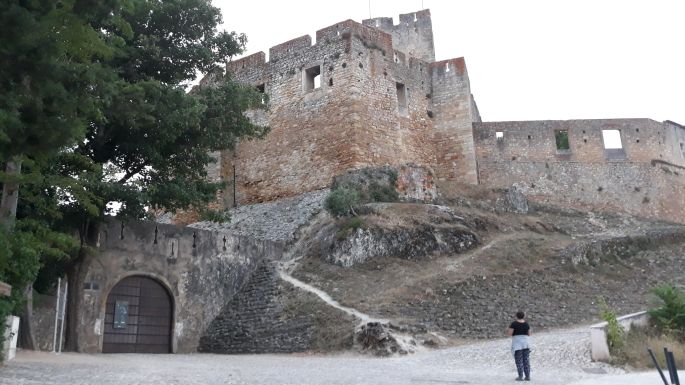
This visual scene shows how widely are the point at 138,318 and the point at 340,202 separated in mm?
7010

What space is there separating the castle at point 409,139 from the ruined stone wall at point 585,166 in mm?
51

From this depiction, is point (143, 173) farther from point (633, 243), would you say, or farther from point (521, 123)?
point (521, 123)

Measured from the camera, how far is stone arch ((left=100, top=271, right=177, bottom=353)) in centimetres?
1594

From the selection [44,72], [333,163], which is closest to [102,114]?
[44,72]

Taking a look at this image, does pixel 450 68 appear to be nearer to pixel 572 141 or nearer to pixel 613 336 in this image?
pixel 572 141

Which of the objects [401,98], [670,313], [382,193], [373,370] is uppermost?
[401,98]

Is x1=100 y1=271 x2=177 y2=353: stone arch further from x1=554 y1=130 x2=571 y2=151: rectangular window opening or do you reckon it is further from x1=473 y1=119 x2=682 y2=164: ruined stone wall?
x1=554 y1=130 x2=571 y2=151: rectangular window opening

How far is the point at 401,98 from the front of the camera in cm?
2695

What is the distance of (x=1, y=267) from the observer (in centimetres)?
983

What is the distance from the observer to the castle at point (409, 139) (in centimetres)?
2505

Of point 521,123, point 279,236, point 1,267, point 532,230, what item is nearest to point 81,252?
point 1,267

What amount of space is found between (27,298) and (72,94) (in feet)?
22.0

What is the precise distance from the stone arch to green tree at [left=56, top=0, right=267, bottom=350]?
949 mm

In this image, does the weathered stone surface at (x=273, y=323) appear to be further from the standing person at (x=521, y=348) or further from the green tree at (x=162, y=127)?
the standing person at (x=521, y=348)
